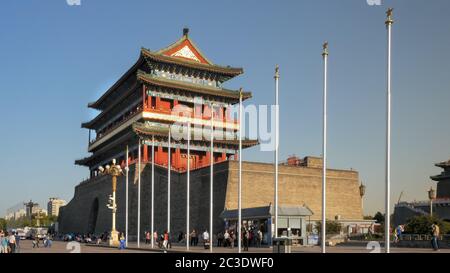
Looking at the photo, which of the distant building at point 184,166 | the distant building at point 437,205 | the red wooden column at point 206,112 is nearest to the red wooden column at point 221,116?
the distant building at point 184,166

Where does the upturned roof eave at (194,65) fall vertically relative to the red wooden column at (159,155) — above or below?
above

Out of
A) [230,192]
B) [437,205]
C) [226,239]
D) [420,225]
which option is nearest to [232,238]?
[226,239]

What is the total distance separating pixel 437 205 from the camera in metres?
69.2

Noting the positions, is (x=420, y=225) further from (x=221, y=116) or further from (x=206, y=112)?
(x=206, y=112)

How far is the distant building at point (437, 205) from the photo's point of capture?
68500 millimetres

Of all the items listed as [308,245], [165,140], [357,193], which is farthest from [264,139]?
[165,140]

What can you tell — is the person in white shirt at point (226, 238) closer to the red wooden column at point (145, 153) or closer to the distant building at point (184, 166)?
the distant building at point (184, 166)

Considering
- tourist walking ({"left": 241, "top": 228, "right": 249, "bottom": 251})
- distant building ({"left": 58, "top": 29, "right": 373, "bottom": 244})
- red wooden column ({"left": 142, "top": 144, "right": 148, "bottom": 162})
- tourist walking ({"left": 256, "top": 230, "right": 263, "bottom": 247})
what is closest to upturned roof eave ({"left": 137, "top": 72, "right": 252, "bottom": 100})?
distant building ({"left": 58, "top": 29, "right": 373, "bottom": 244})

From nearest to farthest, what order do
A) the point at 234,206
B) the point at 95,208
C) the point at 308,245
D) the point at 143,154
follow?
the point at 308,245 → the point at 234,206 → the point at 143,154 → the point at 95,208

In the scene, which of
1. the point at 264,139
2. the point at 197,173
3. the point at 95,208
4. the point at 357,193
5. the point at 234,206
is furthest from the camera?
the point at 95,208
